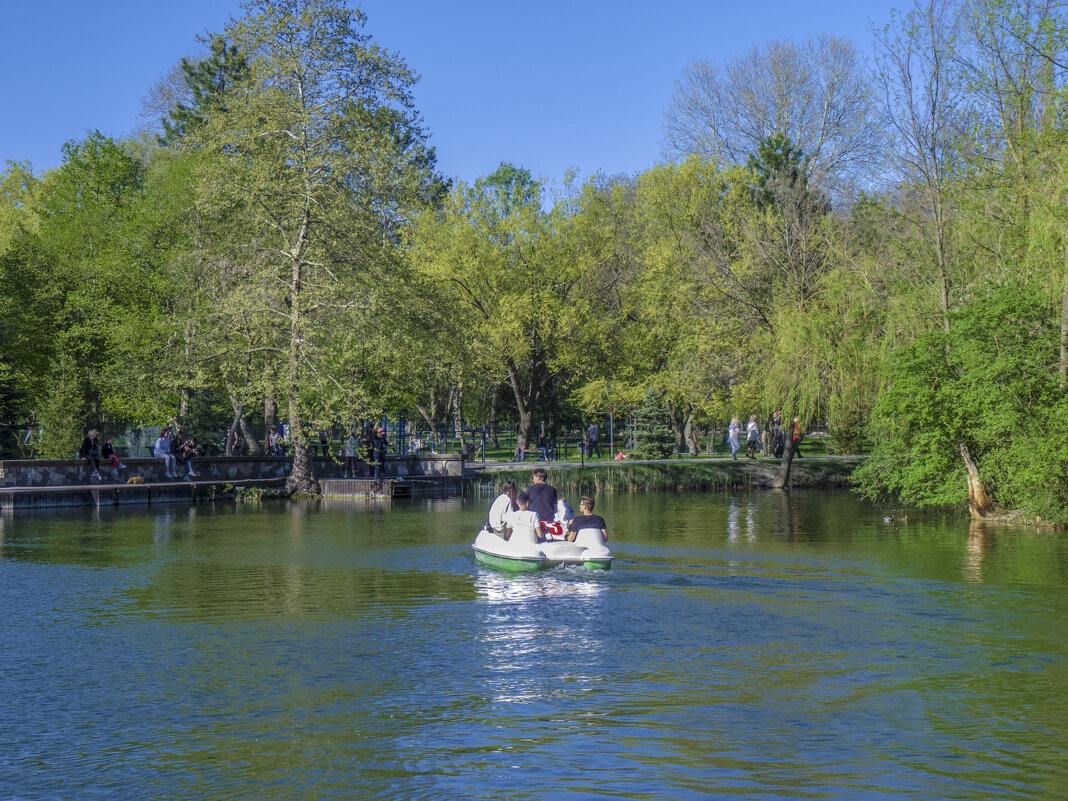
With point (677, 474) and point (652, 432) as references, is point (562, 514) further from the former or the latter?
point (652, 432)

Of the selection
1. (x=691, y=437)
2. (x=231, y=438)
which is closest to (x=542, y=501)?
(x=231, y=438)

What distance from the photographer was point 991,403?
2597 centimetres

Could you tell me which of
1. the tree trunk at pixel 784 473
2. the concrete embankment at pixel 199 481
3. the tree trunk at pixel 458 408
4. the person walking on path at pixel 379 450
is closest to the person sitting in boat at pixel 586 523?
the concrete embankment at pixel 199 481

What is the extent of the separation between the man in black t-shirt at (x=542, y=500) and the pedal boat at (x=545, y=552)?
1.32m

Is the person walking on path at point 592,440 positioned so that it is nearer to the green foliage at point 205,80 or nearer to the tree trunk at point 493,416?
the tree trunk at point 493,416

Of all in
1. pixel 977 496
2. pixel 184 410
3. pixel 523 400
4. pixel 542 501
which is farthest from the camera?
pixel 523 400

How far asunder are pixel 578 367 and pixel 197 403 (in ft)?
59.9

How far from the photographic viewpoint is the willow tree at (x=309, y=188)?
116 ft

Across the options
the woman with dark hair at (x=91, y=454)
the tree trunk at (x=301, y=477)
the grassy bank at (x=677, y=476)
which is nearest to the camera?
Result: the woman with dark hair at (x=91, y=454)

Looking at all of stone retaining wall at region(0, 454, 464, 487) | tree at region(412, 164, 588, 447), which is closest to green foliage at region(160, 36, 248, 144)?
tree at region(412, 164, 588, 447)

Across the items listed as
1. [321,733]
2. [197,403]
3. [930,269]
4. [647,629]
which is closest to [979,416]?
[930,269]

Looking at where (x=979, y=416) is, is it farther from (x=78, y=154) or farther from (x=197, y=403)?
(x=78, y=154)

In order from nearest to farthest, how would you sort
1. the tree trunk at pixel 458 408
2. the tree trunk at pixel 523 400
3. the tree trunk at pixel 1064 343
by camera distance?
the tree trunk at pixel 1064 343 < the tree trunk at pixel 523 400 < the tree trunk at pixel 458 408

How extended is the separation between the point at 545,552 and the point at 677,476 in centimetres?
2561
